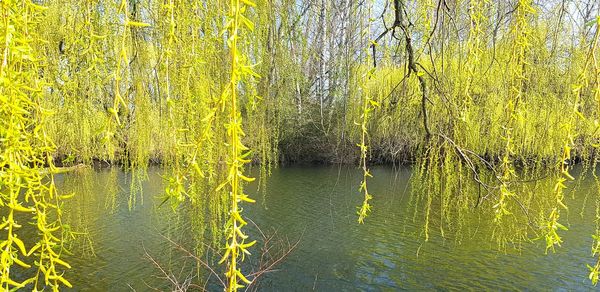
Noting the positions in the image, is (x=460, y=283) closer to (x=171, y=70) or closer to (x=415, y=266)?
(x=415, y=266)

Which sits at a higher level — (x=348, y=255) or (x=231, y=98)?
(x=231, y=98)

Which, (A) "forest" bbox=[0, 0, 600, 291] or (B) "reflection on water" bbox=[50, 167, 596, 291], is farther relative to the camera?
(B) "reflection on water" bbox=[50, 167, 596, 291]

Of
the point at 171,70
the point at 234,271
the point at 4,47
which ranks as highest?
the point at 171,70

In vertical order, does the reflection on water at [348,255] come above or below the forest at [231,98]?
below

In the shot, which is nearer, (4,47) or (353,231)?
(4,47)

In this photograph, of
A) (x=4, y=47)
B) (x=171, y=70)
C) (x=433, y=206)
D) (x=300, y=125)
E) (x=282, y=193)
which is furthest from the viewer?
(x=300, y=125)

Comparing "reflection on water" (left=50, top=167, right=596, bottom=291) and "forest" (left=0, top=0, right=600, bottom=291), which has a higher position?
"forest" (left=0, top=0, right=600, bottom=291)

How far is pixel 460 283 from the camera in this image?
458 cm

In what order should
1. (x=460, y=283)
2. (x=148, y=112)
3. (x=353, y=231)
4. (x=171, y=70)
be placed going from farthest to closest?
(x=353, y=231)
(x=460, y=283)
(x=148, y=112)
(x=171, y=70)

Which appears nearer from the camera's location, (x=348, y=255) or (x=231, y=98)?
(x=231, y=98)

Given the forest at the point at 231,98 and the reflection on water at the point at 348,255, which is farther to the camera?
the reflection on water at the point at 348,255

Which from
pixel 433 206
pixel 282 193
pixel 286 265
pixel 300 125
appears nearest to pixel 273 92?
pixel 286 265

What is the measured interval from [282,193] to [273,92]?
19.2 feet

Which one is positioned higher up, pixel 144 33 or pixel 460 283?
pixel 144 33
